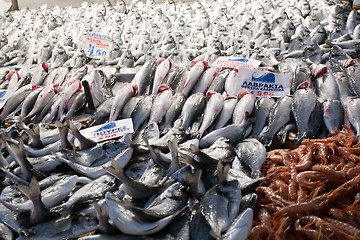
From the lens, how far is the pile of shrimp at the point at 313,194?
1.73 m

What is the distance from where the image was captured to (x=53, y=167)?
8.09ft

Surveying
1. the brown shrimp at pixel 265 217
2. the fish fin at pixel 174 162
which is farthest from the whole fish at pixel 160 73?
the brown shrimp at pixel 265 217

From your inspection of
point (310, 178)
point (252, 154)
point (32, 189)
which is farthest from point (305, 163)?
point (32, 189)

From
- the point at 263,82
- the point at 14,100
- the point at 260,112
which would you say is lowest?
the point at 14,100

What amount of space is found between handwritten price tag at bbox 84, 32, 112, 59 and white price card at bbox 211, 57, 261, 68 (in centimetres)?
155

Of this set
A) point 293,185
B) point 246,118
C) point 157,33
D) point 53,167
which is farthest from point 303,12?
point 53,167

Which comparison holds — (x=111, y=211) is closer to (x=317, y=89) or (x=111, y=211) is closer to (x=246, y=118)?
(x=246, y=118)

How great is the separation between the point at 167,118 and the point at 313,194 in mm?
1379

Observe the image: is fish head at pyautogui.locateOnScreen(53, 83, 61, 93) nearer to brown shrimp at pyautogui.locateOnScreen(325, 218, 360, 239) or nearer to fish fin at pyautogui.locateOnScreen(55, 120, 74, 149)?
fish fin at pyautogui.locateOnScreen(55, 120, 74, 149)

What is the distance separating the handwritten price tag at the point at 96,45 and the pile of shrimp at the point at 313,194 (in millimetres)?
2756

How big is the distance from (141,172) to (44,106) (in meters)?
1.58

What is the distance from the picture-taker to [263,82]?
2934 millimetres

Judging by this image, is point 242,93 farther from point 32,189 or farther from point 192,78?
point 32,189

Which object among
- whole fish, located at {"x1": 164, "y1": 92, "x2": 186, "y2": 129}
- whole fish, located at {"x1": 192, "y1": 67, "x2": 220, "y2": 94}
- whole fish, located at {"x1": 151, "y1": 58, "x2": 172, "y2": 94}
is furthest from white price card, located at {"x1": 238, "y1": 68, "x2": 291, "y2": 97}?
whole fish, located at {"x1": 151, "y1": 58, "x2": 172, "y2": 94}
